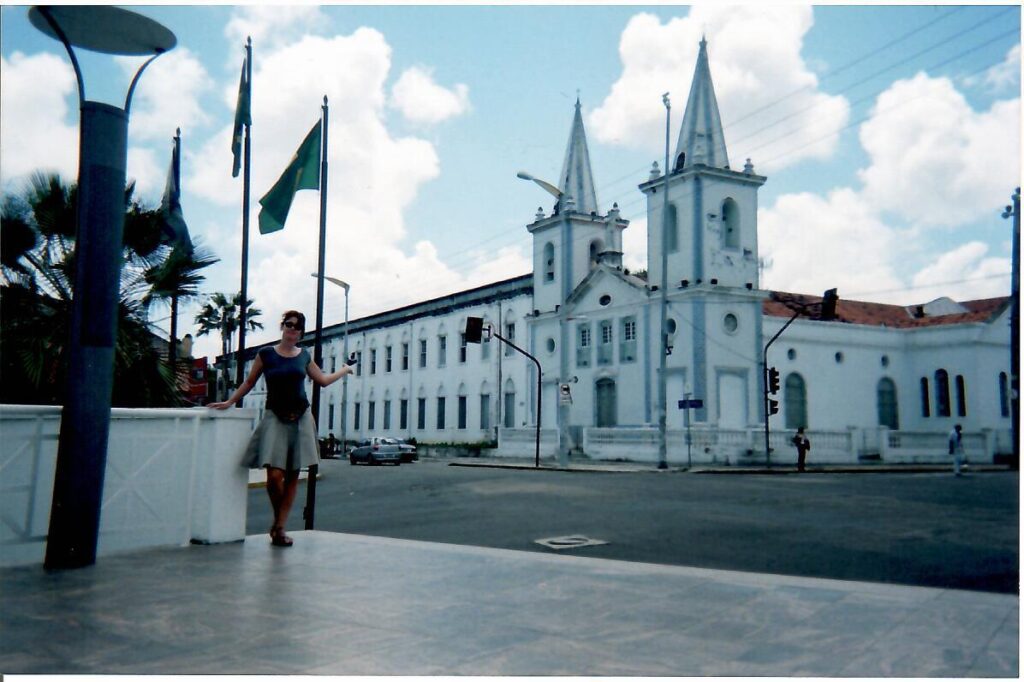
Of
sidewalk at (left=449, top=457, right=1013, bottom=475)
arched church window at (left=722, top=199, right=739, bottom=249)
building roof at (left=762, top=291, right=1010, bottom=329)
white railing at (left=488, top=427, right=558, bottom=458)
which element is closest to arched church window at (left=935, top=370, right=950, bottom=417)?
building roof at (left=762, top=291, right=1010, bottom=329)

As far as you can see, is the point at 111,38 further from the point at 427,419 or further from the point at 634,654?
the point at 427,419

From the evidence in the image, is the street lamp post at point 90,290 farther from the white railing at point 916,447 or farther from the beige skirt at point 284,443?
the white railing at point 916,447

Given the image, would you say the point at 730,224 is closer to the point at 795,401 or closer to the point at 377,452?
the point at 795,401

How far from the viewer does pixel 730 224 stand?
36.4m

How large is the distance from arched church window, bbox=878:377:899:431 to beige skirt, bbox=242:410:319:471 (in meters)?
35.8

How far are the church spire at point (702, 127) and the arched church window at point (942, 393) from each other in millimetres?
11906

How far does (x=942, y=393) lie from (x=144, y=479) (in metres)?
34.7

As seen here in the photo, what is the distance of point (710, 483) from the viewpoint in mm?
19547

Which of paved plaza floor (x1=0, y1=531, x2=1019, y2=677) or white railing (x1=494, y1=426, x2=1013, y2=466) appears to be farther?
white railing (x1=494, y1=426, x2=1013, y2=466)

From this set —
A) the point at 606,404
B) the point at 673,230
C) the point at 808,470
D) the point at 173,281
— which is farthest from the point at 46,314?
the point at 606,404

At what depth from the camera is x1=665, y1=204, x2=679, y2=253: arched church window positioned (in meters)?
36.3

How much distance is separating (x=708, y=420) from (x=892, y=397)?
9358 millimetres

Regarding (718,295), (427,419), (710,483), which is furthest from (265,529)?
(427,419)

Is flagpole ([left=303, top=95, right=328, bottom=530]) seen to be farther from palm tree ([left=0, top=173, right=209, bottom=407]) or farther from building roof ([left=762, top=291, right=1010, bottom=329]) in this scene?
building roof ([left=762, top=291, right=1010, bottom=329])
